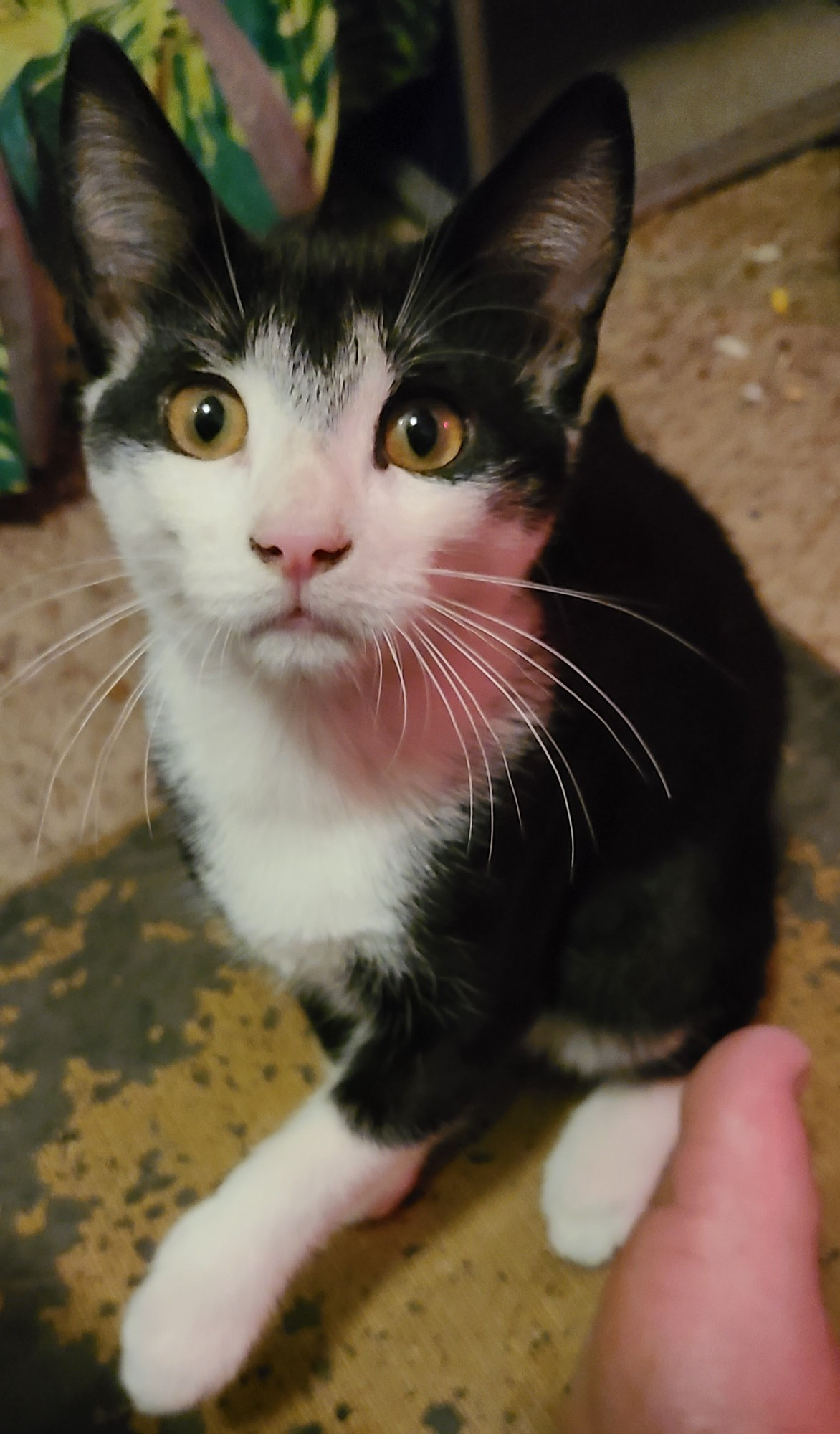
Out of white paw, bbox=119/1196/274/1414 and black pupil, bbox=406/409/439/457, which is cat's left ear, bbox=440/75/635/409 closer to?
black pupil, bbox=406/409/439/457

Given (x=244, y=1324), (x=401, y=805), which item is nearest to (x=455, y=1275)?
(x=244, y=1324)

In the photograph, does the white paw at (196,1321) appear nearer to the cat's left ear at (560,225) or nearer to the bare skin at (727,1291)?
the bare skin at (727,1291)

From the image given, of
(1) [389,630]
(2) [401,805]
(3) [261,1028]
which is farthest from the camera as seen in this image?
(3) [261,1028]

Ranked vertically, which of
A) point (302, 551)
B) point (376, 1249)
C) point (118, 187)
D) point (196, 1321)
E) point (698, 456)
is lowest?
point (376, 1249)

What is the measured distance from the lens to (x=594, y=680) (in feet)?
2.59

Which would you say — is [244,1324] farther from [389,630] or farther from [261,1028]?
[389,630]

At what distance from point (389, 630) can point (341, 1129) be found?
1.29ft

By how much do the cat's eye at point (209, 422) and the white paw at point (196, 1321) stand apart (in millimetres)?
525

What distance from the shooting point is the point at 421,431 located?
0.61 meters

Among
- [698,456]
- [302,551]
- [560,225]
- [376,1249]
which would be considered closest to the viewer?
[302,551]

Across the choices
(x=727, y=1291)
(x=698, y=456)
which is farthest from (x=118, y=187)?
(x=698, y=456)

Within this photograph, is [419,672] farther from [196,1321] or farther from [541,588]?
[196,1321]

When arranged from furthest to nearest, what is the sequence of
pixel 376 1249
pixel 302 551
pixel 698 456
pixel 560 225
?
pixel 698 456 < pixel 376 1249 < pixel 560 225 < pixel 302 551

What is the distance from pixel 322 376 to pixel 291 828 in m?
0.31
